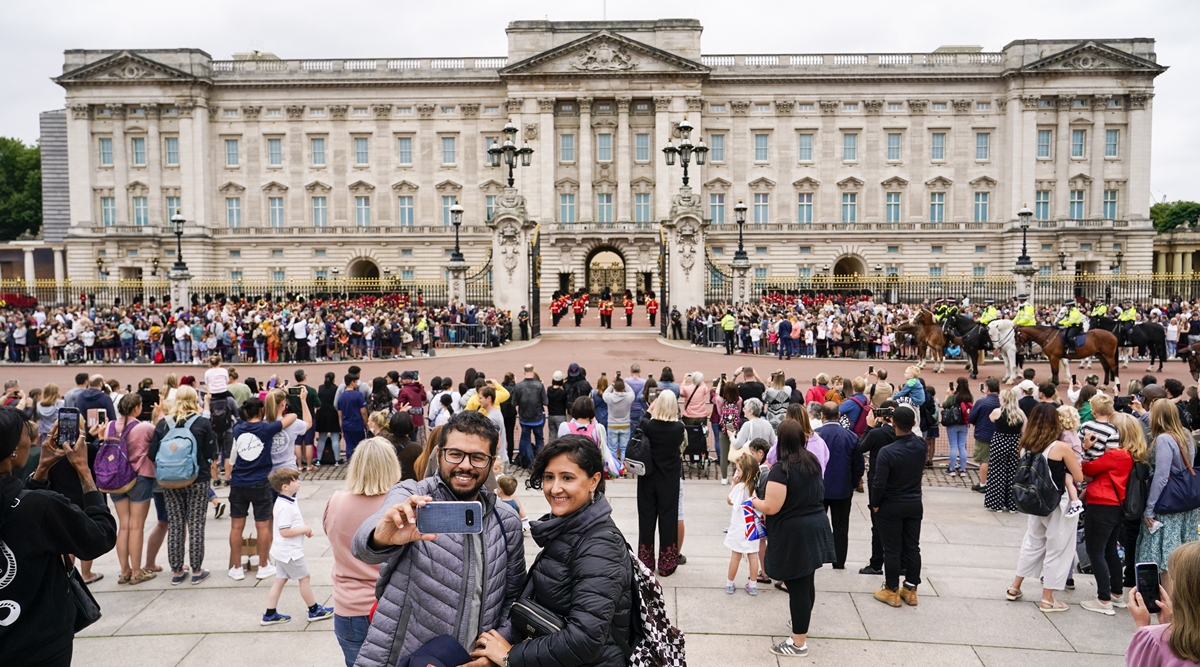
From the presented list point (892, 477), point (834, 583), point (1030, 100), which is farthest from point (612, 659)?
point (1030, 100)

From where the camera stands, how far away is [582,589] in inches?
130

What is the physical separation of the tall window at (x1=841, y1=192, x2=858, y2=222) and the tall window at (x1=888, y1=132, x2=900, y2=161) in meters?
4.09

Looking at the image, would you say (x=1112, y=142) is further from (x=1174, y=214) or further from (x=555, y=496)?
(x=555, y=496)

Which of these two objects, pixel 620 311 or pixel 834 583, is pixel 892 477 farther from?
pixel 620 311

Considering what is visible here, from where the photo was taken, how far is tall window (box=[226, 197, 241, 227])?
60000 millimetres

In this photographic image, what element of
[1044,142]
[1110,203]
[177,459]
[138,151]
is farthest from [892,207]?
[177,459]

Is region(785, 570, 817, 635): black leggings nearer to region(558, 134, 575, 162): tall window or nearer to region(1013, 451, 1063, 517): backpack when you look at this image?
region(1013, 451, 1063, 517): backpack

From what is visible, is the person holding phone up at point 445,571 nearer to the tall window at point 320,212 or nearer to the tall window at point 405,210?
the tall window at point 405,210

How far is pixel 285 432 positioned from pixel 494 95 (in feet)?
176

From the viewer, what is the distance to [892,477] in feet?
23.0

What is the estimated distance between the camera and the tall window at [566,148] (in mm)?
58500

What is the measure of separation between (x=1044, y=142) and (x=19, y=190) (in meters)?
101

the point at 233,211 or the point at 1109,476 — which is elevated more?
the point at 233,211

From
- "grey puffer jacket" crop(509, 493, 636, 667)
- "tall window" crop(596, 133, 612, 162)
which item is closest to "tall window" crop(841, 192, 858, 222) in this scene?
"tall window" crop(596, 133, 612, 162)
